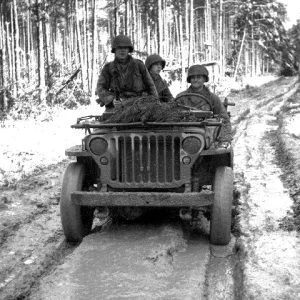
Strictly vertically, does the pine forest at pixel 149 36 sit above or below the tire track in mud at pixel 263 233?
above

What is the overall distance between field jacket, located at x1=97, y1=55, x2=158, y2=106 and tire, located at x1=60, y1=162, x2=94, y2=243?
5.93 feet

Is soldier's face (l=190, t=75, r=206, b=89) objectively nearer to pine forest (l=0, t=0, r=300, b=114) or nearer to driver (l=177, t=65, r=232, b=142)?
driver (l=177, t=65, r=232, b=142)

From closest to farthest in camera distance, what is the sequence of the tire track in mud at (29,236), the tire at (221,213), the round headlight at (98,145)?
the tire track in mud at (29,236) < the tire at (221,213) < the round headlight at (98,145)

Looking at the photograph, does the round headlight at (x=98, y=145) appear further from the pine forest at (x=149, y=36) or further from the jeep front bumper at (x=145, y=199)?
the pine forest at (x=149, y=36)

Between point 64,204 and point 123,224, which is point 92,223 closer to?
point 123,224

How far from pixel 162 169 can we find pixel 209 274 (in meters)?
1.36

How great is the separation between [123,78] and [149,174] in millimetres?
2323

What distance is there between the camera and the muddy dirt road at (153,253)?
13.1 feet

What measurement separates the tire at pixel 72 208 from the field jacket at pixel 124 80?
5.93ft

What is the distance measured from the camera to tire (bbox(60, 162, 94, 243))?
5.27 meters

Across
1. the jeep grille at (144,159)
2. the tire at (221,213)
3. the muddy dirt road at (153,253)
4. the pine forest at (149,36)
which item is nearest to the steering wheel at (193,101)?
the muddy dirt road at (153,253)

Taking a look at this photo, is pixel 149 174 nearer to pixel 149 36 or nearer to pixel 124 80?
pixel 124 80

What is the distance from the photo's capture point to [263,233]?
537 cm

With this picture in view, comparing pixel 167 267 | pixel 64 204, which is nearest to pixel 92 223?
pixel 64 204
